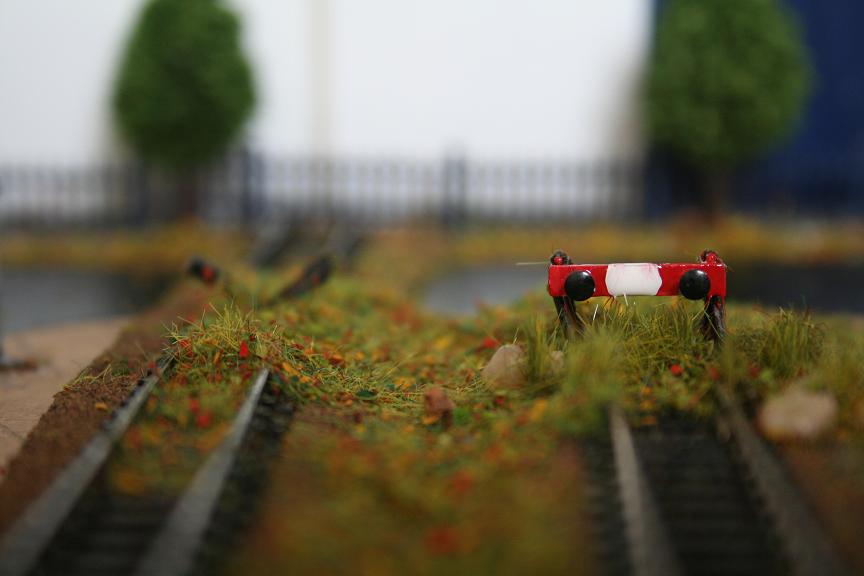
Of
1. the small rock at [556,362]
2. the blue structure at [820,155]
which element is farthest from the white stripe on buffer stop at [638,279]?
the blue structure at [820,155]

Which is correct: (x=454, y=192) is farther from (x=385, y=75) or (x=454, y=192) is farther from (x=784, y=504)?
(x=784, y=504)

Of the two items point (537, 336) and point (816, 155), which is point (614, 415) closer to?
point (537, 336)

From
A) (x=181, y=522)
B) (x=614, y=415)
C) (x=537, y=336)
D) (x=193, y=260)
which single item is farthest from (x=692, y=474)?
(x=193, y=260)

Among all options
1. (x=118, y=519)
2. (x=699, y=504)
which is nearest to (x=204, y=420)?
(x=118, y=519)

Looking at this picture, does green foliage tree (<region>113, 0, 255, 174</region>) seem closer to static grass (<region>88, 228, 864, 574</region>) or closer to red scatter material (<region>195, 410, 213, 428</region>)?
static grass (<region>88, 228, 864, 574</region>)

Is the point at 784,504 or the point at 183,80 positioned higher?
the point at 183,80

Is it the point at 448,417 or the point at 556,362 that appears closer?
the point at 448,417
